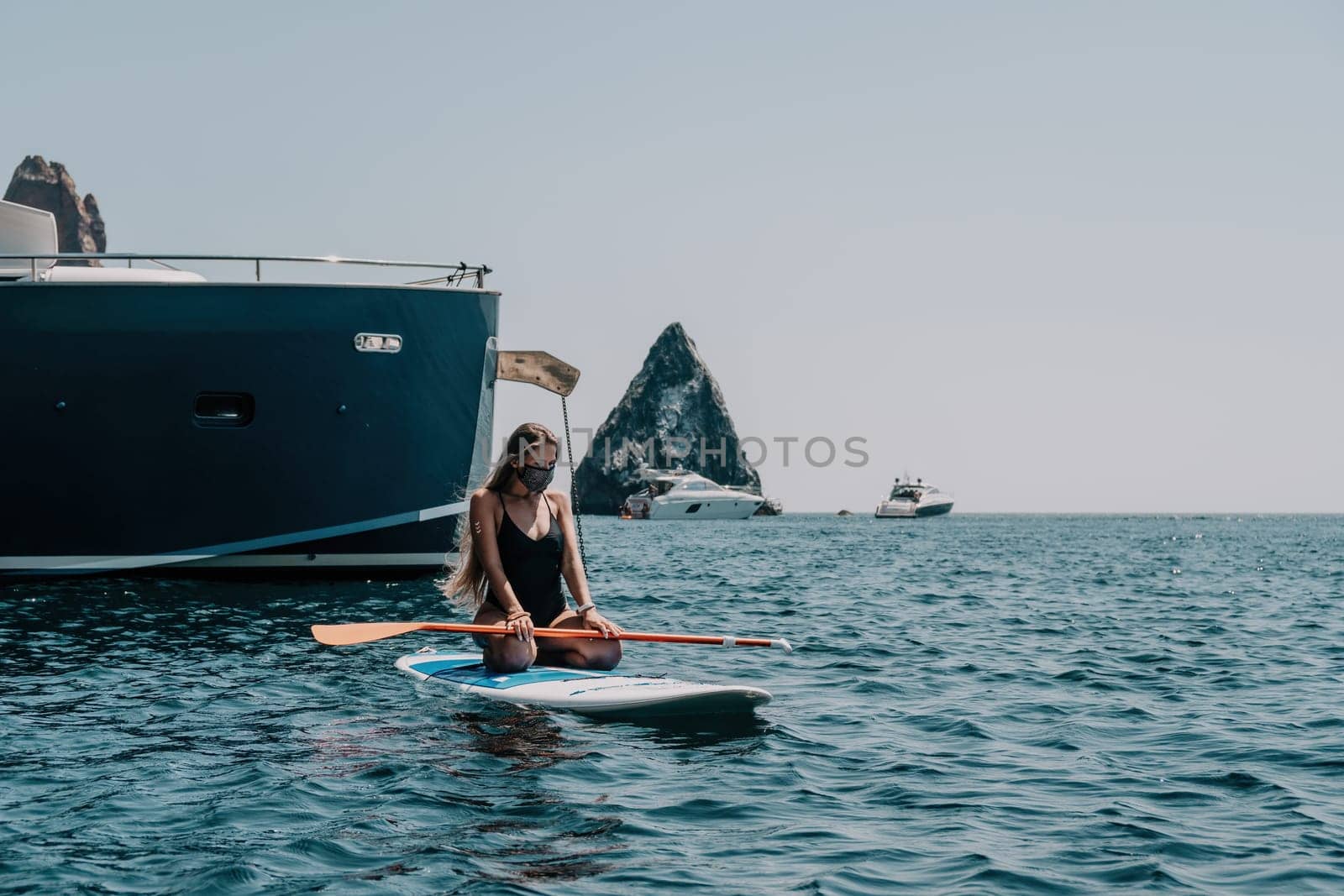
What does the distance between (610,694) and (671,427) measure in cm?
14353

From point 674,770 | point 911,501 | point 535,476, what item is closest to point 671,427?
point 911,501

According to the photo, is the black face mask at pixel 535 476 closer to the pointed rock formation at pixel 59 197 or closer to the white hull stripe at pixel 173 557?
the white hull stripe at pixel 173 557

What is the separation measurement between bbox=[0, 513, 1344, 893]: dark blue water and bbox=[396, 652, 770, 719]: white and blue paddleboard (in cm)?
15

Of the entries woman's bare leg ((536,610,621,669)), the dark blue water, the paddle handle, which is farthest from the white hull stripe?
woman's bare leg ((536,610,621,669))

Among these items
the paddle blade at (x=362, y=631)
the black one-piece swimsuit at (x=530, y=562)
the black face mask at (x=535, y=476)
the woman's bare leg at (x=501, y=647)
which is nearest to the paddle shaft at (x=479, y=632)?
the paddle blade at (x=362, y=631)

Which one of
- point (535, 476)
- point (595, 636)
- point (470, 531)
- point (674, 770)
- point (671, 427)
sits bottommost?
point (674, 770)

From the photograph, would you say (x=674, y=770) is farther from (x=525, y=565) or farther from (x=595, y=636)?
(x=525, y=565)

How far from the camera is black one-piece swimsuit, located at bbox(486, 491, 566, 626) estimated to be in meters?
7.98

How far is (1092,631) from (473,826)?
1132cm

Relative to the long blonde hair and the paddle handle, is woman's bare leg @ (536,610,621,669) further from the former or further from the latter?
the long blonde hair

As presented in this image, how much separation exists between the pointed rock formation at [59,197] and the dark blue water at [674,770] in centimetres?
10151

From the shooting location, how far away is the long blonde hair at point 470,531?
781 centimetres

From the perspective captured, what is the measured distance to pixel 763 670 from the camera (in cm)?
1051

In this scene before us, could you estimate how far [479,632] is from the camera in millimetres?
8102
